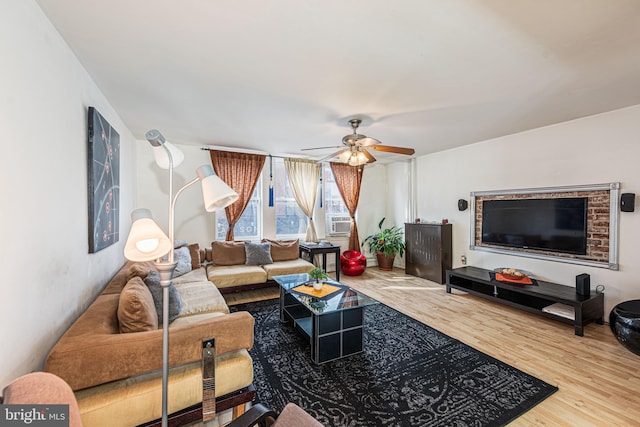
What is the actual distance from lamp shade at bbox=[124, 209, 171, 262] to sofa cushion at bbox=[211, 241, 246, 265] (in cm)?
305

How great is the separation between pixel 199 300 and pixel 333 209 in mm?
3615

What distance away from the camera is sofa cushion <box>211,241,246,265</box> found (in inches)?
162

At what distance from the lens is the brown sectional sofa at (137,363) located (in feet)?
3.86

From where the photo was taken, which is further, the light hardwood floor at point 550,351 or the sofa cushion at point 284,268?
the sofa cushion at point 284,268

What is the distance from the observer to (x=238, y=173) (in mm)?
4609

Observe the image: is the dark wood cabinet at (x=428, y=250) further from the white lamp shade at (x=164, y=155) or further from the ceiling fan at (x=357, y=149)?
the white lamp shade at (x=164, y=155)

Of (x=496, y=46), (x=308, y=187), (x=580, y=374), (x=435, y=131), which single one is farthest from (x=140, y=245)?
(x=308, y=187)

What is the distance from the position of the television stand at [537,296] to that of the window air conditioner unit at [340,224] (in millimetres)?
2345

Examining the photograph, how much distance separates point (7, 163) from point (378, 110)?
2822mm

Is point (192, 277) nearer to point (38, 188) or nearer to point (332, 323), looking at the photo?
point (332, 323)

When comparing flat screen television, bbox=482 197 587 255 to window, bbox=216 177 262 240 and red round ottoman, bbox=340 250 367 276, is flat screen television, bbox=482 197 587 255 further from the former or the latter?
window, bbox=216 177 262 240

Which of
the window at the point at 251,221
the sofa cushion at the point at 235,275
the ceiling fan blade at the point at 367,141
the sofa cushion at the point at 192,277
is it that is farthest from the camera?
the window at the point at 251,221

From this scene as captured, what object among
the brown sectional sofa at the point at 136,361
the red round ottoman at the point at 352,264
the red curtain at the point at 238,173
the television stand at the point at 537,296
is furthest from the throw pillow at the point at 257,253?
the television stand at the point at 537,296

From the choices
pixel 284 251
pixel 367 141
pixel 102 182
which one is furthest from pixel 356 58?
pixel 284 251
